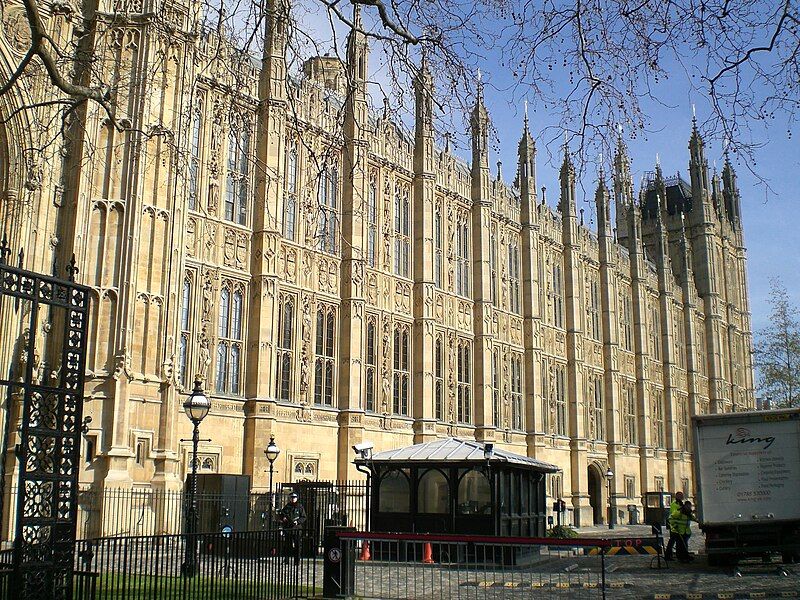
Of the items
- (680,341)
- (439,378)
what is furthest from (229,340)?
(680,341)

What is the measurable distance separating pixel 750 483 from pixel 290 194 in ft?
51.9

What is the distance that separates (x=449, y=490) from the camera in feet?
63.2

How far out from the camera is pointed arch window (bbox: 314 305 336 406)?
89.2 feet

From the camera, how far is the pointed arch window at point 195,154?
23.8 m

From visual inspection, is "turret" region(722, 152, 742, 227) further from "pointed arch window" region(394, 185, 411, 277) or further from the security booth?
"pointed arch window" region(394, 185, 411, 277)

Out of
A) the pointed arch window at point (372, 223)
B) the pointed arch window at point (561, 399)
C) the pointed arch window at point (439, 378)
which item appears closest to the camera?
the pointed arch window at point (372, 223)

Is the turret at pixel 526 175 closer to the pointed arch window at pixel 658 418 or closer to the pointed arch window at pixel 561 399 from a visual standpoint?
the pointed arch window at pixel 561 399

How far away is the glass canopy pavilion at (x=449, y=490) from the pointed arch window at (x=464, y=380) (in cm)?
1377

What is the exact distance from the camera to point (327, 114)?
28906 mm

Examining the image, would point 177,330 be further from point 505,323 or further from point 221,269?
point 505,323

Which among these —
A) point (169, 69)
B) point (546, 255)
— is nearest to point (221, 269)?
point (169, 69)

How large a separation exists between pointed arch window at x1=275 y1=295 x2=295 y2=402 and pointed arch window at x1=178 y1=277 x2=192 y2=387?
3260 mm

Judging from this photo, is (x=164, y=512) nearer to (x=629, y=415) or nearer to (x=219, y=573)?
(x=219, y=573)

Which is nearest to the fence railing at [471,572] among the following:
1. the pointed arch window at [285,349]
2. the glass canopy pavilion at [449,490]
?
the glass canopy pavilion at [449,490]
